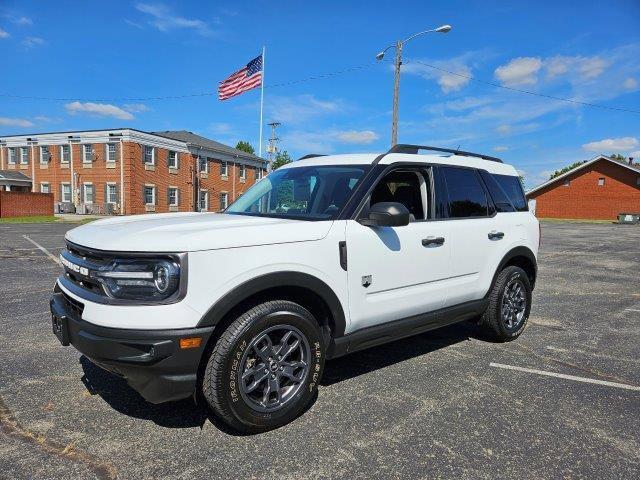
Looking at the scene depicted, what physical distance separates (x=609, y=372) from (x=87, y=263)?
14.6 feet

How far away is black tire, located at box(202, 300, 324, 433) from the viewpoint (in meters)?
2.75

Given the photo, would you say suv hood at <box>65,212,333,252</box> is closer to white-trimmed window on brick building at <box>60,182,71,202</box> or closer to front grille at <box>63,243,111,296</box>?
front grille at <box>63,243,111,296</box>

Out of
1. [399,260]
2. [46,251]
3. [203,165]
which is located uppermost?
[203,165]

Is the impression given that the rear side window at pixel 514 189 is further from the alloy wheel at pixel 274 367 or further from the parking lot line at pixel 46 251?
the parking lot line at pixel 46 251

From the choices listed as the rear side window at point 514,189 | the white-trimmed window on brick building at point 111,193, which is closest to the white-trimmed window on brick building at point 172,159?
the white-trimmed window on brick building at point 111,193

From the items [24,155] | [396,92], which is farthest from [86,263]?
[24,155]

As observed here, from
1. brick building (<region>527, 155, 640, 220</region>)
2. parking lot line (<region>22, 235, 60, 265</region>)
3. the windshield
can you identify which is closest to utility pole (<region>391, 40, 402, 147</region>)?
parking lot line (<region>22, 235, 60, 265</region>)

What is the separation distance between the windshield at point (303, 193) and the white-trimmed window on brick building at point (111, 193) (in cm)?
3543

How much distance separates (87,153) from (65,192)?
13.5ft

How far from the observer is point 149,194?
124 feet

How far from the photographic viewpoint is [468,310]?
4.45 meters

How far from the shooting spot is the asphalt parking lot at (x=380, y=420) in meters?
2.59

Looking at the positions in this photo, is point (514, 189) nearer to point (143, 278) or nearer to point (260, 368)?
point (260, 368)

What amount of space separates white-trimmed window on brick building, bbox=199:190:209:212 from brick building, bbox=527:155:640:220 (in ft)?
114
